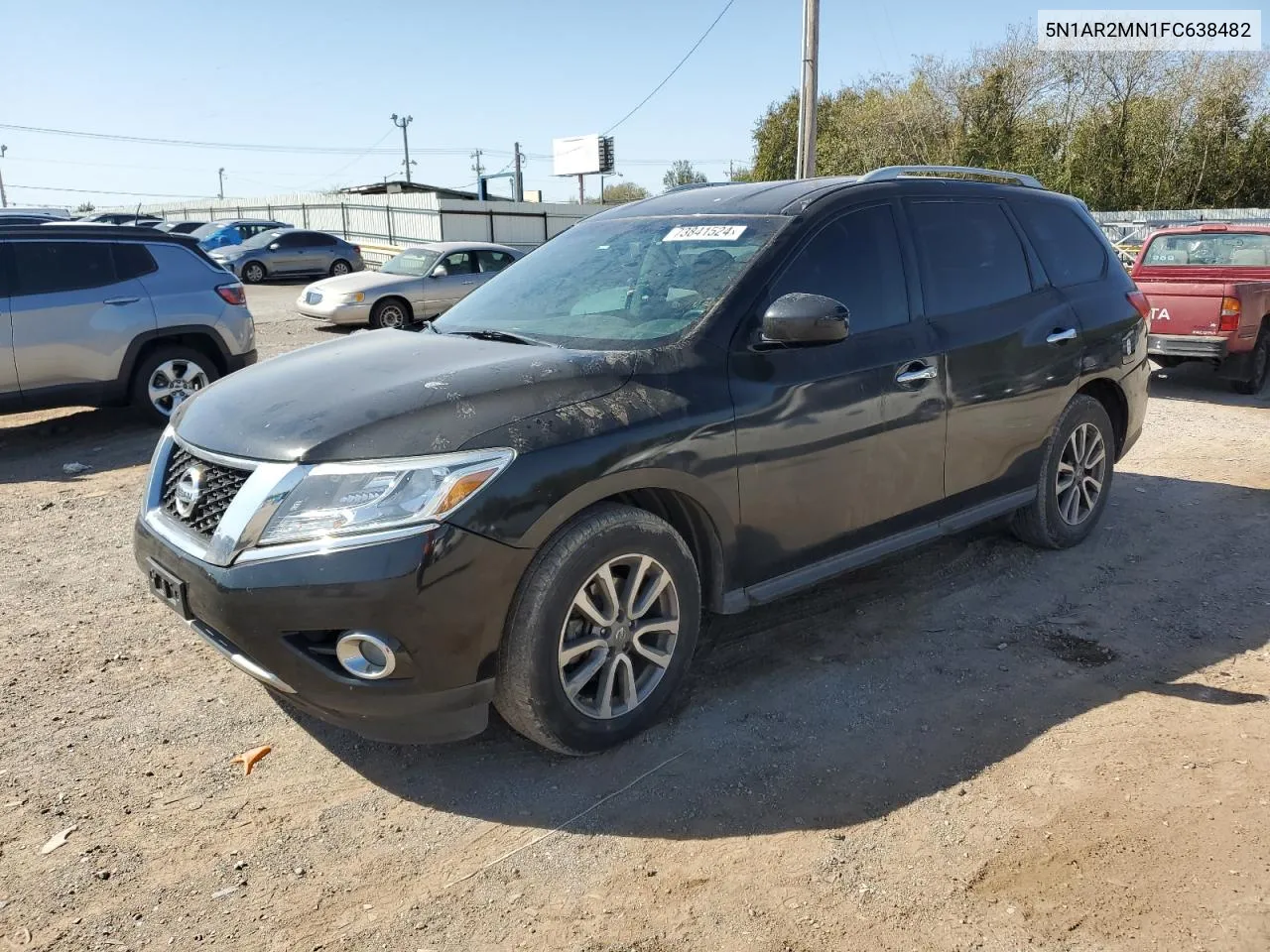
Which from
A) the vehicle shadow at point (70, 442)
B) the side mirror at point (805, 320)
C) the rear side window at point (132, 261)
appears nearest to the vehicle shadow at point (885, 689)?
the side mirror at point (805, 320)

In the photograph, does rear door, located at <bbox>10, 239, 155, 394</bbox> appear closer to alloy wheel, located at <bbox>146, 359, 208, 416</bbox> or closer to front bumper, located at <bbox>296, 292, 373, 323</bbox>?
alloy wheel, located at <bbox>146, 359, 208, 416</bbox>

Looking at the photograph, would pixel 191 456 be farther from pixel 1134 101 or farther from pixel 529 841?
pixel 1134 101

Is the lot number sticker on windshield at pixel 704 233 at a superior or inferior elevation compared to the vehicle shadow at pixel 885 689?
superior

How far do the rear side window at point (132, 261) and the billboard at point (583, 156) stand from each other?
55053 mm

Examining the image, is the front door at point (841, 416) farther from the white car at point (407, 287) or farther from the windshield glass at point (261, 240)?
the windshield glass at point (261, 240)

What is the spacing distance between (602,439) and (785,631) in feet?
5.42

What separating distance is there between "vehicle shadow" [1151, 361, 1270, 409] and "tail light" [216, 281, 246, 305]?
9111 mm

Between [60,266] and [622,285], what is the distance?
5972 mm

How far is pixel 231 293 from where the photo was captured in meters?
8.84

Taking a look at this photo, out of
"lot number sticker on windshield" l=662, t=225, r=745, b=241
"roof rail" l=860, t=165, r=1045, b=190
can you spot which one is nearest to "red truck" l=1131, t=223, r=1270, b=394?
"roof rail" l=860, t=165, r=1045, b=190

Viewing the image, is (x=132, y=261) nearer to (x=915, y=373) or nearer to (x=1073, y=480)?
(x=915, y=373)

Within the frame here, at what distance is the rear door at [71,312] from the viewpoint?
770 cm

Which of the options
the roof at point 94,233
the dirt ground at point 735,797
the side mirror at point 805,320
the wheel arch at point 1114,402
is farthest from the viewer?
the roof at point 94,233

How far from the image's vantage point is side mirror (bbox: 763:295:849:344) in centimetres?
352
